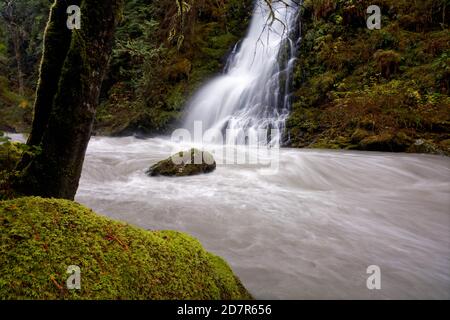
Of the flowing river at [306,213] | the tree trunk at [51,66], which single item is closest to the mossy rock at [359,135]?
the flowing river at [306,213]

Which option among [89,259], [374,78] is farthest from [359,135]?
[89,259]

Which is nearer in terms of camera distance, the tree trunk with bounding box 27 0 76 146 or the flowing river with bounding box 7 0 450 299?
the tree trunk with bounding box 27 0 76 146

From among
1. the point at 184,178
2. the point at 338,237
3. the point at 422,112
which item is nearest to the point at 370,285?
the point at 338,237

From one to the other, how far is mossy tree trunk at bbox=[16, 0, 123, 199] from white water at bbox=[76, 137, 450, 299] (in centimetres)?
185

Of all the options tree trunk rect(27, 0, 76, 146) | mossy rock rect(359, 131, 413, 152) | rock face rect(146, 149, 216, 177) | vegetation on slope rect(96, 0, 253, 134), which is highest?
vegetation on slope rect(96, 0, 253, 134)

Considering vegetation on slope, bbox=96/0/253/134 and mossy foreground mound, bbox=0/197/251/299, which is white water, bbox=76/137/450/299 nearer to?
mossy foreground mound, bbox=0/197/251/299

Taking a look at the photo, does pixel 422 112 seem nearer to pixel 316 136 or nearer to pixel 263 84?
pixel 316 136

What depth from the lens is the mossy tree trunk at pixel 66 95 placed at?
247 centimetres

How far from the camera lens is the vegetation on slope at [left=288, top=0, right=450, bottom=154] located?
9.73m

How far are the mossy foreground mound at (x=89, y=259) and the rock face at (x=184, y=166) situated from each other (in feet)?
18.0

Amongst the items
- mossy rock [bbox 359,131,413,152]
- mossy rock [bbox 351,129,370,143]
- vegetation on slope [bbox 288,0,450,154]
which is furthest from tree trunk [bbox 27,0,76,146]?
mossy rock [bbox 351,129,370,143]

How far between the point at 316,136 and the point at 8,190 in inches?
387

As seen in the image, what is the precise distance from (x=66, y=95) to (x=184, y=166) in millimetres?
5008

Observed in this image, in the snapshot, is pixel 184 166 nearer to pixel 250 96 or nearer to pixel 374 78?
pixel 250 96
